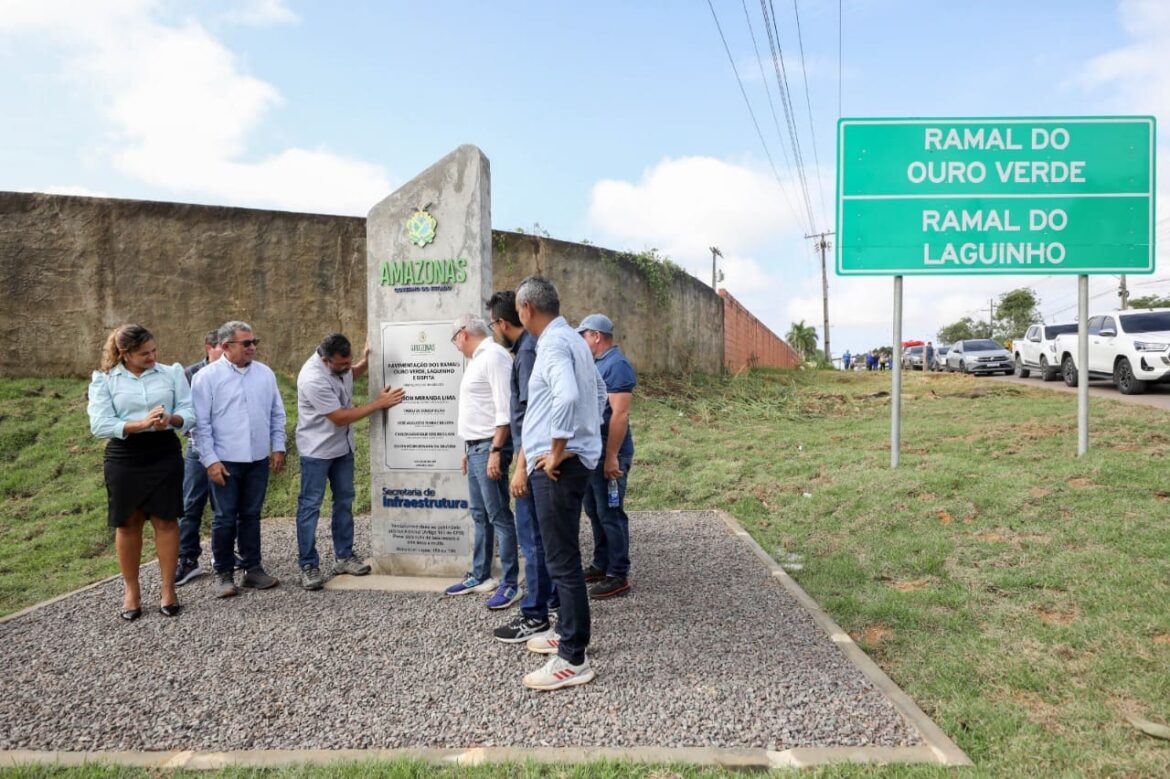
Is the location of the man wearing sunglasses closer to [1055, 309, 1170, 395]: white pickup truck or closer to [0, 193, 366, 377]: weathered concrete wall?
[0, 193, 366, 377]: weathered concrete wall

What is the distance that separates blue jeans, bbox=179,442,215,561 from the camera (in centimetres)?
537

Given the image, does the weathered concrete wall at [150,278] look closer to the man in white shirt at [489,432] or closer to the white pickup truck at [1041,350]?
the man in white shirt at [489,432]

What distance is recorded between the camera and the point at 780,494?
7.65 meters

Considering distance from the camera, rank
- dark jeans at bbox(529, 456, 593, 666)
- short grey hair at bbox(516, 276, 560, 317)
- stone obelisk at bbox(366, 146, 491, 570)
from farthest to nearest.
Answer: stone obelisk at bbox(366, 146, 491, 570) < short grey hair at bbox(516, 276, 560, 317) < dark jeans at bbox(529, 456, 593, 666)

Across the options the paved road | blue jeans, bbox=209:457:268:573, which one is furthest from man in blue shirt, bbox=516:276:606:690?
the paved road

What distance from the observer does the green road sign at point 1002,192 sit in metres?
7.77

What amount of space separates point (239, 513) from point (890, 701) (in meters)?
4.18

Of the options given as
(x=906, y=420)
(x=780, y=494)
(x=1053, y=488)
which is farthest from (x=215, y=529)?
(x=906, y=420)

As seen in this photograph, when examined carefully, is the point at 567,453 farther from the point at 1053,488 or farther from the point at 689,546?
the point at 1053,488

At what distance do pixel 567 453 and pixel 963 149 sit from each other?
6713 millimetres

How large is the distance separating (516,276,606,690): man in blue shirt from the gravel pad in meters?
0.19

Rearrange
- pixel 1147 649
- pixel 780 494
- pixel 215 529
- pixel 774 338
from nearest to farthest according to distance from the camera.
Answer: pixel 1147 649 → pixel 215 529 → pixel 780 494 → pixel 774 338

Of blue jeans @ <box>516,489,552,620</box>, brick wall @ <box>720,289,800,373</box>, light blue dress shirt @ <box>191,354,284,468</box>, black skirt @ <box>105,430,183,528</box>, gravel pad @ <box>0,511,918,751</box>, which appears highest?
brick wall @ <box>720,289,800,373</box>

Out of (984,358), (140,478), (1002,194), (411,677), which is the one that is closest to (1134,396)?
(1002,194)
